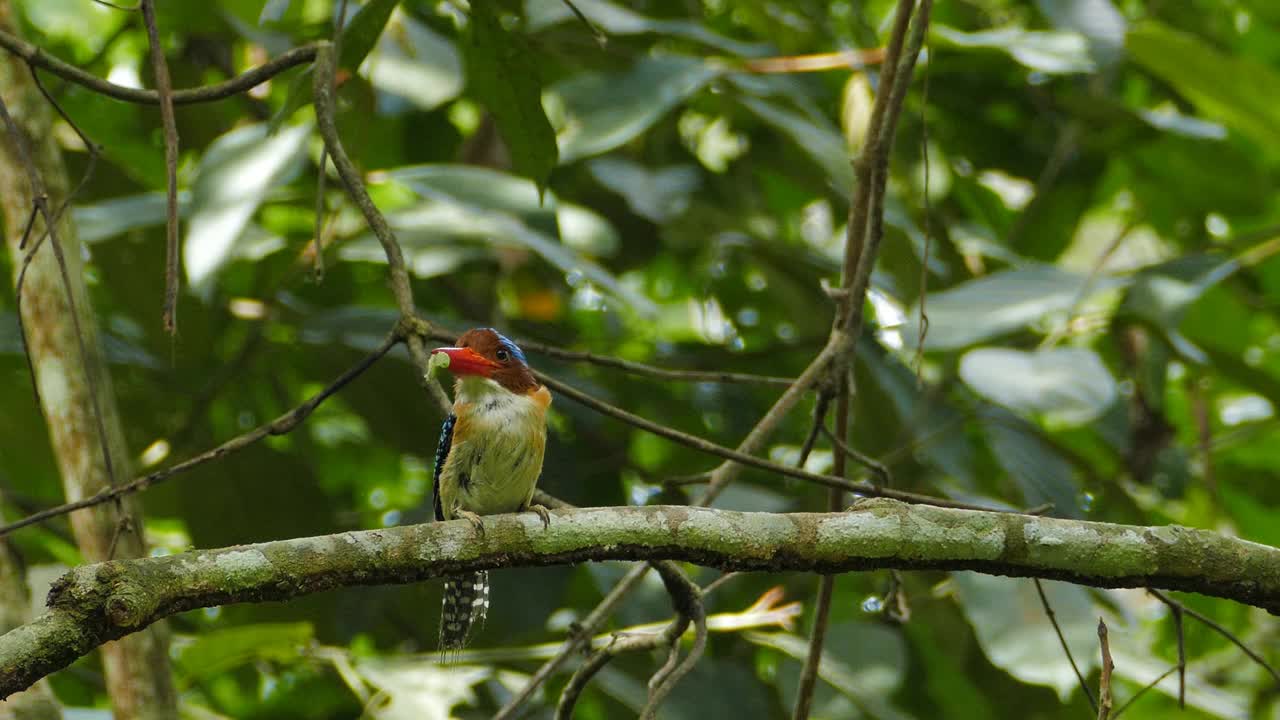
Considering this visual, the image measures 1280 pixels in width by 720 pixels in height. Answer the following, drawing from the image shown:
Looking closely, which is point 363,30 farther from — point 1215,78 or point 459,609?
point 1215,78

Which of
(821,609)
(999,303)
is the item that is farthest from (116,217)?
(999,303)

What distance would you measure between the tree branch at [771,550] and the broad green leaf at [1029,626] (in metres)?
1.20

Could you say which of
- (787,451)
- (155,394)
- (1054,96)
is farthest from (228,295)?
(1054,96)

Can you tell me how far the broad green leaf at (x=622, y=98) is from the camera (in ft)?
13.8

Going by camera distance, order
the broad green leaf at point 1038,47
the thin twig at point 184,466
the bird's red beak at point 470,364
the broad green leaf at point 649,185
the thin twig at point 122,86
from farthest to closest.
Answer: the broad green leaf at point 649,185, the broad green leaf at point 1038,47, the bird's red beak at point 470,364, the thin twig at point 122,86, the thin twig at point 184,466

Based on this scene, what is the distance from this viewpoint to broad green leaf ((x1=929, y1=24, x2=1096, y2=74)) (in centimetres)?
444

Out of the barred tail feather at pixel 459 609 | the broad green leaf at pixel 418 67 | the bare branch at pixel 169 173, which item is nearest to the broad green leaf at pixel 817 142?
the broad green leaf at pixel 418 67

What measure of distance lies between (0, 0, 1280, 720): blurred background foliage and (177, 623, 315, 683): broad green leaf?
0.05ft

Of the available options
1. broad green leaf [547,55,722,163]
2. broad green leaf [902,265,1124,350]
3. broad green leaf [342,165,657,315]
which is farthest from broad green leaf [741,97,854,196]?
broad green leaf [342,165,657,315]

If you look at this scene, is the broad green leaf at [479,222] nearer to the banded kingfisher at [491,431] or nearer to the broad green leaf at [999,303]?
the banded kingfisher at [491,431]

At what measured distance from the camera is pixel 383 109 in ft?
16.7

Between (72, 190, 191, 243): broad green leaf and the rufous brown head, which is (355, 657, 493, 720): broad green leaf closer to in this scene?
the rufous brown head

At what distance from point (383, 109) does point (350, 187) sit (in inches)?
97.2

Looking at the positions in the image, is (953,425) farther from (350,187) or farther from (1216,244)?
(350,187)
